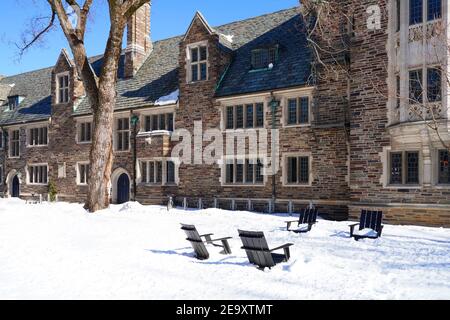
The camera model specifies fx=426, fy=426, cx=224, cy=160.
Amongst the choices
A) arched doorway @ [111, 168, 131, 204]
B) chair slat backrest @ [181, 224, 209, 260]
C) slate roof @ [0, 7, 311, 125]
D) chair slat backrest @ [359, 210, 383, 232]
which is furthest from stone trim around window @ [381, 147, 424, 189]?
arched doorway @ [111, 168, 131, 204]

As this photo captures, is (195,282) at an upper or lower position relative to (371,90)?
lower

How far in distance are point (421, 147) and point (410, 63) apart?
2.85 metres

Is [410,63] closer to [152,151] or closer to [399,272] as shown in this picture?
[399,272]

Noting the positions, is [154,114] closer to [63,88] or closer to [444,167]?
[63,88]

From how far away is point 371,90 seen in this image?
1544 centimetres

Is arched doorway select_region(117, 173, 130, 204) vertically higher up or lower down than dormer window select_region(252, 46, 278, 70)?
lower down

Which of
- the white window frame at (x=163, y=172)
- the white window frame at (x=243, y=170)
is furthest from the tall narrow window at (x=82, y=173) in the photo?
the white window frame at (x=243, y=170)

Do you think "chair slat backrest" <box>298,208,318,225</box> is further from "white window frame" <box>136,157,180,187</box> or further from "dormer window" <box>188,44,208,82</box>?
"dormer window" <box>188,44,208,82</box>

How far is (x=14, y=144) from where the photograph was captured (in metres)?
30.8

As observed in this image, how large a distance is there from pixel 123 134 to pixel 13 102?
12966 millimetres

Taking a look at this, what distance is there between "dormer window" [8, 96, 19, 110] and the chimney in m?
10.8

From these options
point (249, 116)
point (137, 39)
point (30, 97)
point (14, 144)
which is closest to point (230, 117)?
point (249, 116)

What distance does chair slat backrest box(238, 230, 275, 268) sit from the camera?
741 centimetres
